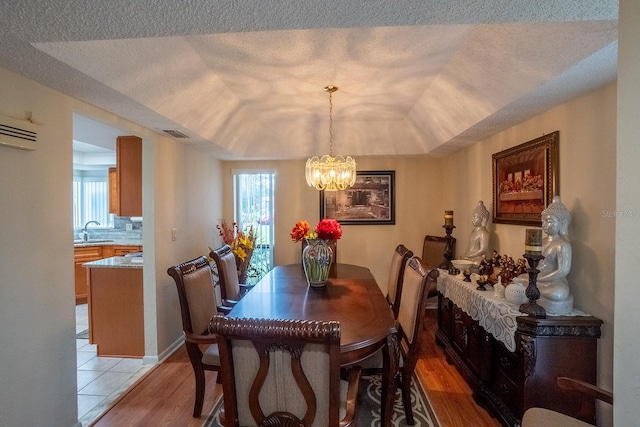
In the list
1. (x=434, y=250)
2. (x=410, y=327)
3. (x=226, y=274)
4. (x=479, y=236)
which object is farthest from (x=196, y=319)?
(x=434, y=250)

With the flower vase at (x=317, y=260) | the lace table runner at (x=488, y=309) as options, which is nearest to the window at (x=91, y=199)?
the flower vase at (x=317, y=260)

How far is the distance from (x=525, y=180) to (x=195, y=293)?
2.65 m

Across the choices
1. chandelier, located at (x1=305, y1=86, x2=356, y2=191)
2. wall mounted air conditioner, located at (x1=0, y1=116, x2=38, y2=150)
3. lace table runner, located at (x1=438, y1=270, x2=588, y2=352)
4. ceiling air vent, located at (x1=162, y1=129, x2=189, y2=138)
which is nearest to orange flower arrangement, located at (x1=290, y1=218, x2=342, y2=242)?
chandelier, located at (x1=305, y1=86, x2=356, y2=191)

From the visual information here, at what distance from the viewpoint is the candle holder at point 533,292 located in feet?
6.00

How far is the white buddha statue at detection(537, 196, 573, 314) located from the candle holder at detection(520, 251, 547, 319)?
0.36 feet

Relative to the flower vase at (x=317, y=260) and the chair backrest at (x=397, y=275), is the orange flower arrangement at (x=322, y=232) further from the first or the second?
the chair backrest at (x=397, y=275)

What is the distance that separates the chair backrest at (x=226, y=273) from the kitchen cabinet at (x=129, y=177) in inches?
38.1

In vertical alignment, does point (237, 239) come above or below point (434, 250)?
above

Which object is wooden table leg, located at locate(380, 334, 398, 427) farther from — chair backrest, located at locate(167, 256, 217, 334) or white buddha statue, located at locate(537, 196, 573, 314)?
chair backrest, located at locate(167, 256, 217, 334)

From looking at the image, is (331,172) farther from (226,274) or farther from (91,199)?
(91,199)

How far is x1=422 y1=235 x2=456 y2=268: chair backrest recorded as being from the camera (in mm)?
4070

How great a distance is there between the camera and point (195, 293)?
2.16 meters

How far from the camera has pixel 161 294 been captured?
2996mm

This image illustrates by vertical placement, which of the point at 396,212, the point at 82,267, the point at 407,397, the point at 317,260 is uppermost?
the point at 396,212
